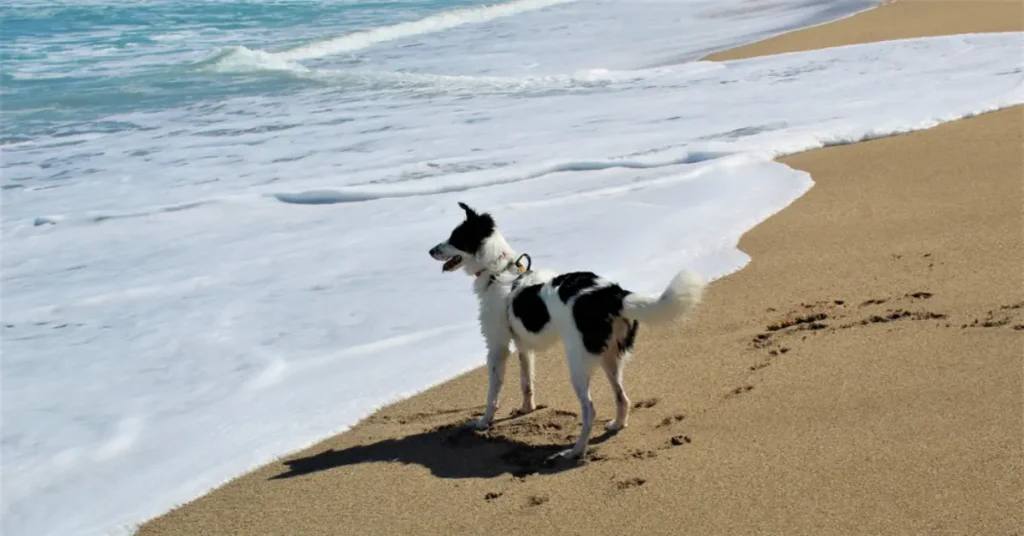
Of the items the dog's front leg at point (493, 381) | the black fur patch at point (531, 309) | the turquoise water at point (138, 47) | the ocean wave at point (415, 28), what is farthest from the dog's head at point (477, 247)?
the ocean wave at point (415, 28)

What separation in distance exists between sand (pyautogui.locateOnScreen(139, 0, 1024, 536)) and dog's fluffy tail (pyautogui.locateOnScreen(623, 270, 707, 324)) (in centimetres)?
58

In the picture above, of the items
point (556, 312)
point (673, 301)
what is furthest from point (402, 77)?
point (673, 301)

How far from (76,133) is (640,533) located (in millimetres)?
13239

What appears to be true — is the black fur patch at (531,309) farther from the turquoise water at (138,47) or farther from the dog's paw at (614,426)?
the turquoise water at (138,47)

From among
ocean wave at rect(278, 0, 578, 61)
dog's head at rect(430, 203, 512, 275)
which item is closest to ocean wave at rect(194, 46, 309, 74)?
ocean wave at rect(278, 0, 578, 61)

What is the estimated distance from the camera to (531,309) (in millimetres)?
5156

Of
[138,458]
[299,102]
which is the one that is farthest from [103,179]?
[138,458]

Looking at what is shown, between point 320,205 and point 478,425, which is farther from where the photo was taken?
point 320,205

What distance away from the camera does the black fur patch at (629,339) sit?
4.90 metres

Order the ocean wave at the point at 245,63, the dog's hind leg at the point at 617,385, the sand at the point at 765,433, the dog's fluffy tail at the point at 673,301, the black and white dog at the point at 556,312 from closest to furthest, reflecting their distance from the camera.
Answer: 1. the sand at the point at 765,433
2. the dog's fluffy tail at the point at 673,301
3. the black and white dog at the point at 556,312
4. the dog's hind leg at the point at 617,385
5. the ocean wave at the point at 245,63

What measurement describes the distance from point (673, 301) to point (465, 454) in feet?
4.07

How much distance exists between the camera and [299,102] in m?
16.8

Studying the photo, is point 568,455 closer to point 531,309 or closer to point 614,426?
point 614,426

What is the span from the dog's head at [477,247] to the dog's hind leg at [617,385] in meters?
0.80
